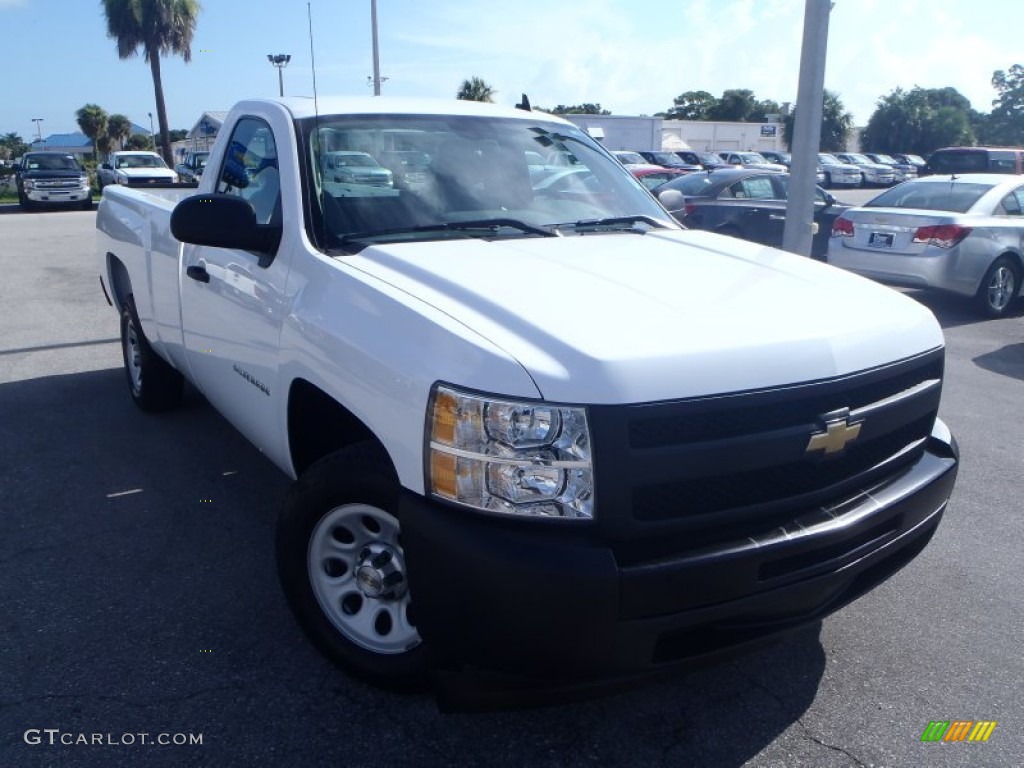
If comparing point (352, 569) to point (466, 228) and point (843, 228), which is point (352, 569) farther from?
point (843, 228)

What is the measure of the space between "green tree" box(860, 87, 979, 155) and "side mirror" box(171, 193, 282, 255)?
6178 centimetres

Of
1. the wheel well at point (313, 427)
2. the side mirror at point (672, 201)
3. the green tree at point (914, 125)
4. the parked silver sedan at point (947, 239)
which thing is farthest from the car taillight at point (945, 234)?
the green tree at point (914, 125)

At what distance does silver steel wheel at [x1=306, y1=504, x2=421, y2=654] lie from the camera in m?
2.93

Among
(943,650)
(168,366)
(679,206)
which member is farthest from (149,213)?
Result: (943,650)

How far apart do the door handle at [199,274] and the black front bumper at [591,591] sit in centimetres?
204

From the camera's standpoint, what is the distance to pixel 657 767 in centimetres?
273

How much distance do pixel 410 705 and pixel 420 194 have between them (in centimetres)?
194

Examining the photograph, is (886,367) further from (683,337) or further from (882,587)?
(882,587)

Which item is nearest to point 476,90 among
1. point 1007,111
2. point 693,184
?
point 693,184

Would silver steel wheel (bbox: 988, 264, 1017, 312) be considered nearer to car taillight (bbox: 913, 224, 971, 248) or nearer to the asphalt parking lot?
car taillight (bbox: 913, 224, 971, 248)

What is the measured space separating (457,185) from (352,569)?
1647 millimetres

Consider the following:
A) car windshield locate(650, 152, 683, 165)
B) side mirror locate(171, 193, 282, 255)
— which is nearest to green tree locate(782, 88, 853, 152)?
car windshield locate(650, 152, 683, 165)

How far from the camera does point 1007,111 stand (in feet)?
263

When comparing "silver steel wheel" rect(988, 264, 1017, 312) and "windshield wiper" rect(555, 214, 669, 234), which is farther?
"silver steel wheel" rect(988, 264, 1017, 312)
